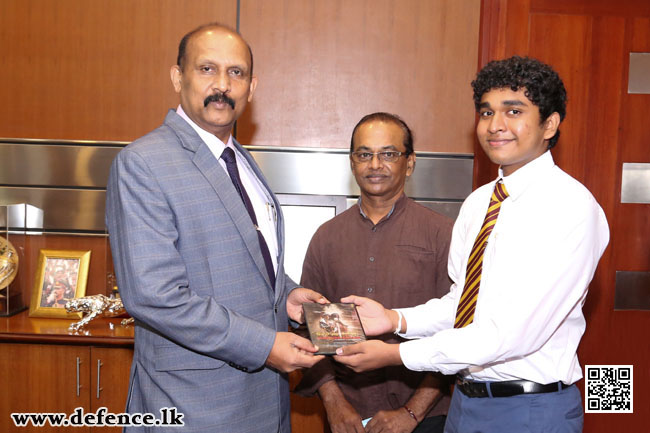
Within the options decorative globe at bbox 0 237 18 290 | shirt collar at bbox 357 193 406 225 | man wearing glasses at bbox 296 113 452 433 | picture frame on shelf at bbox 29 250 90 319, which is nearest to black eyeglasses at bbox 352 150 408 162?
man wearing glasses at bbox 296 113 452 433

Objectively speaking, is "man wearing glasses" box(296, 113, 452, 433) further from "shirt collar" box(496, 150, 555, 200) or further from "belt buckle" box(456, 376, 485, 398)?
"shirt collar" box(496, 150, 555, 200)

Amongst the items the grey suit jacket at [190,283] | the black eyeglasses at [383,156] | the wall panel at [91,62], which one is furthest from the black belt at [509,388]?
the wall panel at [91,62]

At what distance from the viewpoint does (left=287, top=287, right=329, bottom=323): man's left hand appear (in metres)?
2.22

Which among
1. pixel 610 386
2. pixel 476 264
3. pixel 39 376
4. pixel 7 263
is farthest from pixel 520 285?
pixel 7 263

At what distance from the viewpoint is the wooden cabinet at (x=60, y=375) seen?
9.23ft

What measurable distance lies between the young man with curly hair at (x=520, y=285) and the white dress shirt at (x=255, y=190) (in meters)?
0.48

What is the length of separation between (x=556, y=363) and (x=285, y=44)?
90.5 inches

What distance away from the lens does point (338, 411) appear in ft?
7.36

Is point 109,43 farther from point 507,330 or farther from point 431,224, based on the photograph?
point 507,330

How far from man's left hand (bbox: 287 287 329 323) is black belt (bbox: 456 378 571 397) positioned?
A: 0.68 metres

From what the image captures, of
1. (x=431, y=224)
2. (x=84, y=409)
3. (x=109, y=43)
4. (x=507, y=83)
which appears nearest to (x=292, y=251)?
(x=431, y=224)

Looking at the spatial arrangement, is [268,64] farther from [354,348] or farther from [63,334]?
→ [354,348]

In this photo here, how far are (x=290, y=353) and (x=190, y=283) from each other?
14.7 inches

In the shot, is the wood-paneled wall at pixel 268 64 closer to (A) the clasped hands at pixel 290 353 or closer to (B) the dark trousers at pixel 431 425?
(B) the dark trousers at pixel 431 425
